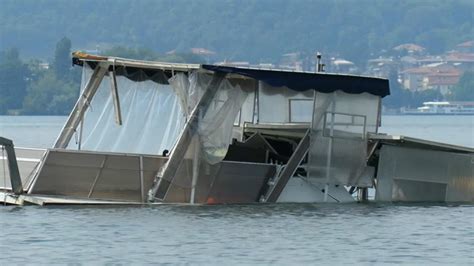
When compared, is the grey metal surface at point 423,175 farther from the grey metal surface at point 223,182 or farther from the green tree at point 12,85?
the green tree at point 12,85

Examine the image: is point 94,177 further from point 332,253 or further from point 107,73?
point 332,253

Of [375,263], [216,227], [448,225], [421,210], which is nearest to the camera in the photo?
[375,263]

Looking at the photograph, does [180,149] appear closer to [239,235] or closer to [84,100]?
[84,100]

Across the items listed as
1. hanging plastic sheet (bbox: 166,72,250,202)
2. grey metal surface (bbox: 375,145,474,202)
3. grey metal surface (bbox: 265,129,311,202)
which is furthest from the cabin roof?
grey metal surface (bbox: 375,145,474,202)

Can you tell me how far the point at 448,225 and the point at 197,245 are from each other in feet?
22.3

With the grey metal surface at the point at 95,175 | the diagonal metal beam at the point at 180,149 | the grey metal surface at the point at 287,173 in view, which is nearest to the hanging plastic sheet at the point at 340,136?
the grey metal surface at the point at 287,173

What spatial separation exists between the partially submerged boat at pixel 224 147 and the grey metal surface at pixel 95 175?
0.02 m

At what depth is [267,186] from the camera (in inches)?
1506

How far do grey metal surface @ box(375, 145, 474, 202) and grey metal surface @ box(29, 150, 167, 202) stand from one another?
5.40 m

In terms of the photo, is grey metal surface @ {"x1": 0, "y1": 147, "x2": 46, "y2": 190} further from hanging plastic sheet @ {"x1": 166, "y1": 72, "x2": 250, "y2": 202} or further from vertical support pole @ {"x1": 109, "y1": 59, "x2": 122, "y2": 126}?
hanging plastic sheet @ {"x1": 166, "y1": 72, "x2": 250, "y2": 202}

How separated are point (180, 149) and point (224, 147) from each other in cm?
107

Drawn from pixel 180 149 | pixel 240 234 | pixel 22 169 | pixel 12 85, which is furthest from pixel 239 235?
pixel 12 85

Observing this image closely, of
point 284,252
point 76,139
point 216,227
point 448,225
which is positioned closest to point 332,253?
point 284,252

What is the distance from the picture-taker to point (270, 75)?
37812mm
